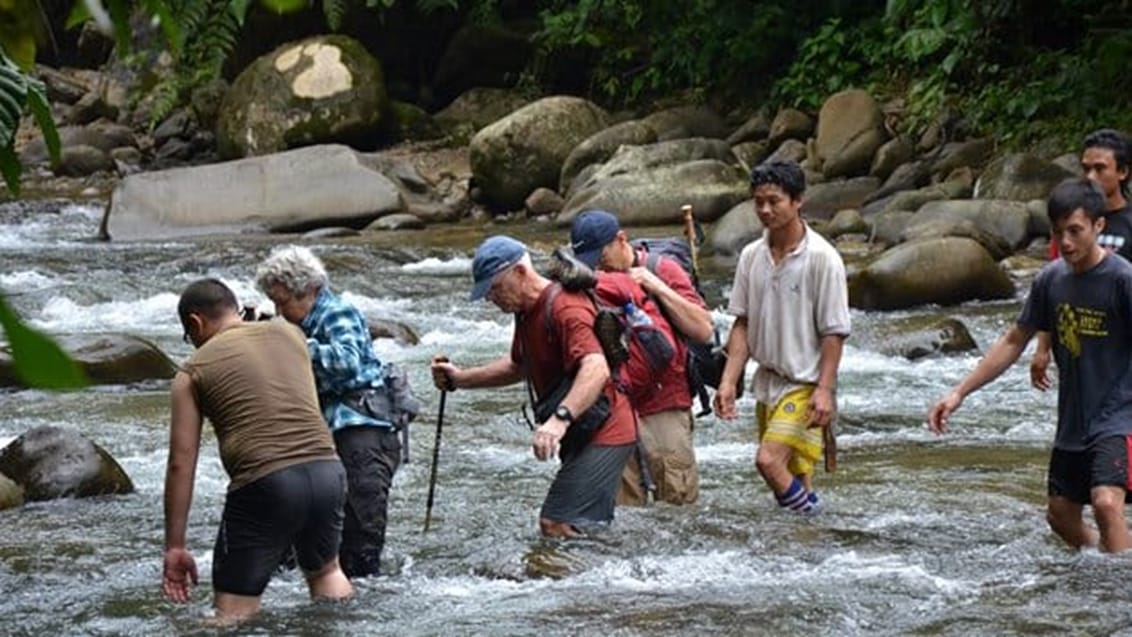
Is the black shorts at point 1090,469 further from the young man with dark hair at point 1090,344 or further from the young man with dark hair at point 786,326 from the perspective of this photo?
the young man with dark hair at point 786,326

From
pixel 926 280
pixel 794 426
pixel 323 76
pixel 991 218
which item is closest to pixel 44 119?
pixel 794 426

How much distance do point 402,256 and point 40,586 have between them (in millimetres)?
12860

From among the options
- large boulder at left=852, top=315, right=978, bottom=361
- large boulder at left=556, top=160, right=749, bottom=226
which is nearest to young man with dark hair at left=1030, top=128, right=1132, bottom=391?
large boulder at left=852, top=315, right=978, bottom=361

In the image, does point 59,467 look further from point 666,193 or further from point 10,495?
point 666,193

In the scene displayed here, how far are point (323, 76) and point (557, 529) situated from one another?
2118 cm

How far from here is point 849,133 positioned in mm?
23312

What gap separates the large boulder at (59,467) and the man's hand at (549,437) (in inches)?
169

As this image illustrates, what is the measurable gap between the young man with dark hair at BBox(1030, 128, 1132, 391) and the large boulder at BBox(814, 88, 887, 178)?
612 inches

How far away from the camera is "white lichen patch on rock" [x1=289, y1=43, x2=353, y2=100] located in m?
27.9

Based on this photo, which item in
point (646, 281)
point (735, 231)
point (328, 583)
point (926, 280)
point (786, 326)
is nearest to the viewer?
point (328, 583)

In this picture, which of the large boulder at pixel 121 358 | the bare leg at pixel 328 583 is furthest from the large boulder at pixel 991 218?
the bare leg at pixel 328 583

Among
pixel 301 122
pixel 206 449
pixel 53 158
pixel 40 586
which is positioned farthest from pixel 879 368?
pixel 301 122

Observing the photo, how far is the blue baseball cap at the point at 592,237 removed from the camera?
25.2ft

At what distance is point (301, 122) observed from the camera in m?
27.7
